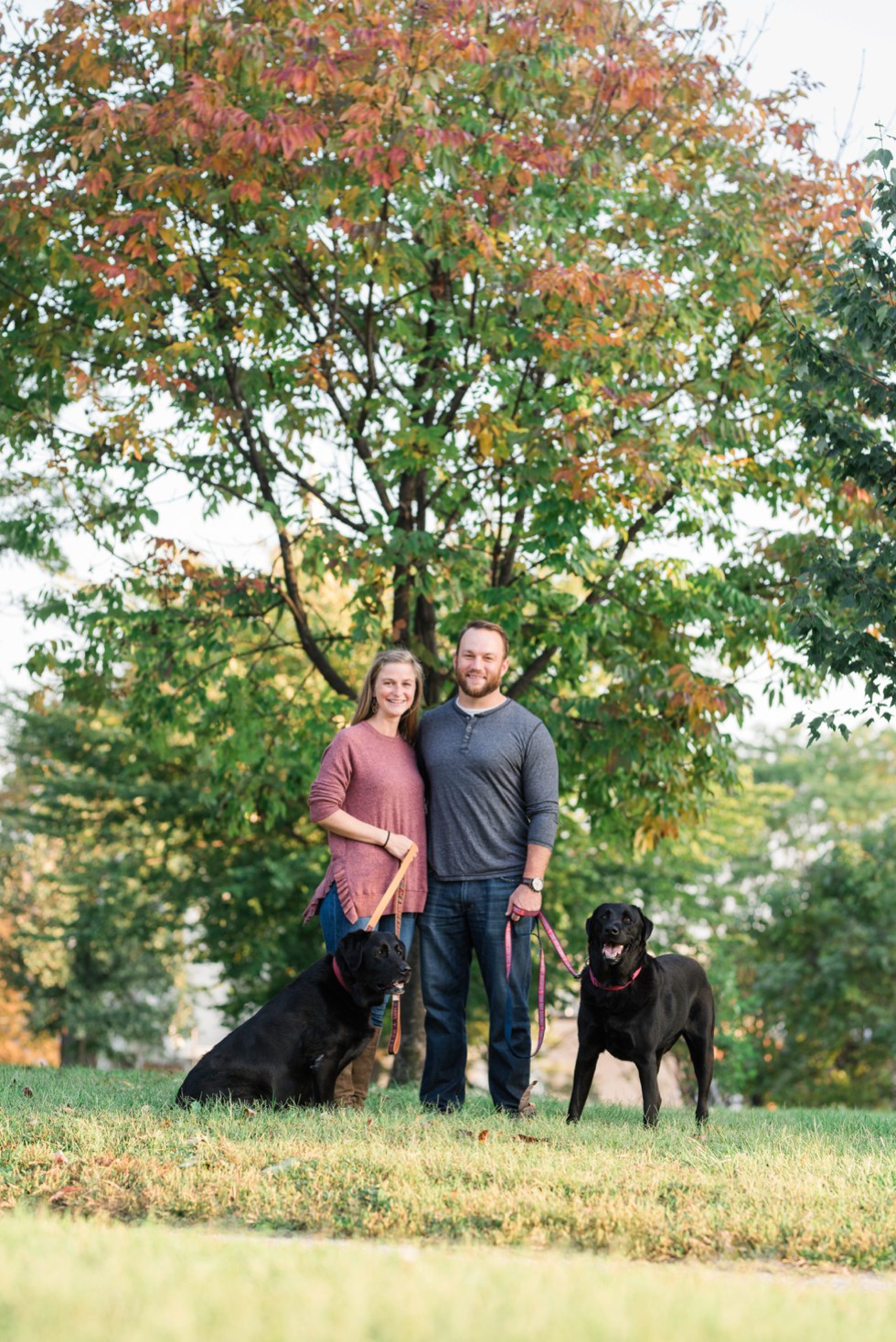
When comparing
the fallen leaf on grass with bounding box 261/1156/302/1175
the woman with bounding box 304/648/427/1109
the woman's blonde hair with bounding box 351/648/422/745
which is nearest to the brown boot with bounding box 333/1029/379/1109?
the woman with bounding box 304/648/427/1109

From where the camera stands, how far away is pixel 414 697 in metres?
6.68

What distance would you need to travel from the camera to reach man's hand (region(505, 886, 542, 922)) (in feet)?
20.9

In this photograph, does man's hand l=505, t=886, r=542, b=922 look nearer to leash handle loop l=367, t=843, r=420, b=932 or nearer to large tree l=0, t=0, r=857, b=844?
leash handle loop l=367, t=843, r=420, b=932

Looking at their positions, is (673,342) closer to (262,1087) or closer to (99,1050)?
(262,1087)

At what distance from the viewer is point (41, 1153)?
4.83 metres

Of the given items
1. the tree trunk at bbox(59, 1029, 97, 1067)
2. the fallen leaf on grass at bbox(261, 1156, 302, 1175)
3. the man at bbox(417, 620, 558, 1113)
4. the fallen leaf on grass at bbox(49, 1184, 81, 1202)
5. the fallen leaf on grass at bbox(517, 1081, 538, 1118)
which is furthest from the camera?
the tree trunk at bbox(59, 1029, 97, 1067)

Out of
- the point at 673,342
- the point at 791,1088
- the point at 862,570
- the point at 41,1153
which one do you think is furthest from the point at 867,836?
the point at 41,1153

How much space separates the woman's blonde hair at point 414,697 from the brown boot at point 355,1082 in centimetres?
164

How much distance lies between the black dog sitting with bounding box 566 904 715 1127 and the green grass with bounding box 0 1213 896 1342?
2732 millimetres

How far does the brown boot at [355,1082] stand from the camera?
22.0ft

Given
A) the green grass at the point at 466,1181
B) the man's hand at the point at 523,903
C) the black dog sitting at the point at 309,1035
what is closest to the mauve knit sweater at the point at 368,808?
the black dog sitting at the point at 309,1035

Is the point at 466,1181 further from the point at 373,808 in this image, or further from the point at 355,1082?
the point at 355,1082

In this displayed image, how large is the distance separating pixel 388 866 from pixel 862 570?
3.32m

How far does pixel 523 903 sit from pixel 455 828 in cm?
51
